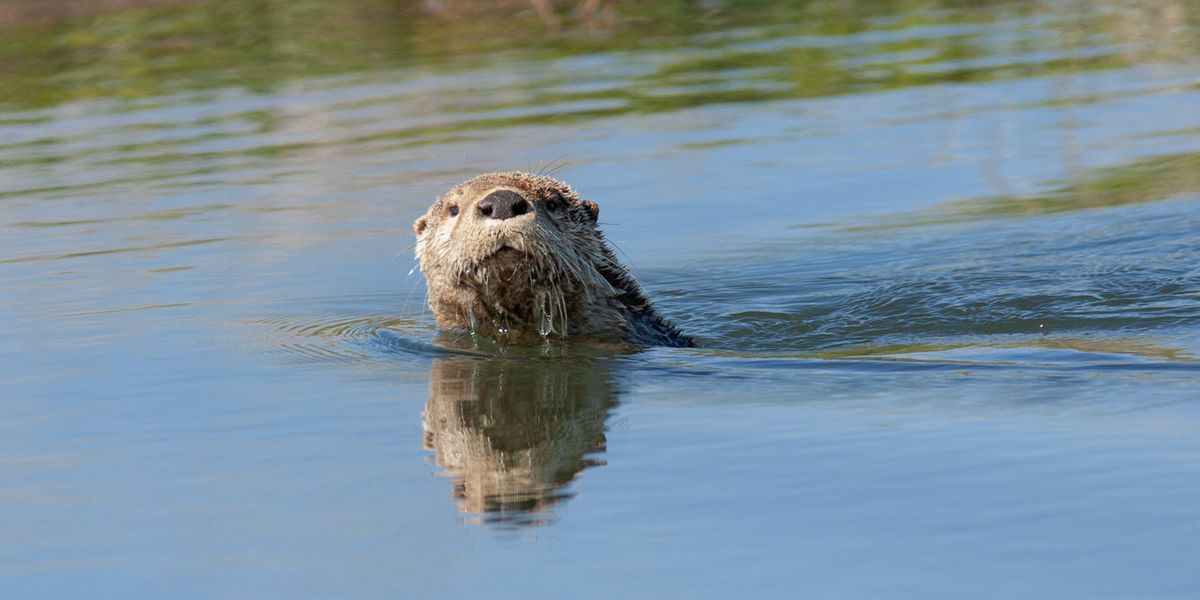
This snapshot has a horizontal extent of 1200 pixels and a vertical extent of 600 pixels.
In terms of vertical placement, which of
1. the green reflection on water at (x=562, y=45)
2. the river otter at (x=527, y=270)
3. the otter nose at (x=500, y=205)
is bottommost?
the river otter at (x=527, y=270)

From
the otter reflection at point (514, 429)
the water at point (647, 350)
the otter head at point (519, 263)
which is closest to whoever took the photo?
the water at point (647, 350)

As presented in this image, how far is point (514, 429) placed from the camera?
602 centimetres

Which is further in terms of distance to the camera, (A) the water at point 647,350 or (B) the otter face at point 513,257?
(B) the otter face at point 513,257

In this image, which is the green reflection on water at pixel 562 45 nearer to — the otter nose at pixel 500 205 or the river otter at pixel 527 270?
the river otter at pixel 527 270

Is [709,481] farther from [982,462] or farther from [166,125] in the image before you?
[166,125]

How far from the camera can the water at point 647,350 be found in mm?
4605

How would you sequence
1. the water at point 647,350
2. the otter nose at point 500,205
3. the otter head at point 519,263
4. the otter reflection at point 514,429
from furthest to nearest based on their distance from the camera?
1. the otter head at point 519,263
2. the otter nose at point 500,205
3. the otter reflection at point 514,429
4. the water at point 647,350

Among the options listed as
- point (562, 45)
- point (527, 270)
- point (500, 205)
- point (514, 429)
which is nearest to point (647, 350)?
point (527, 270)

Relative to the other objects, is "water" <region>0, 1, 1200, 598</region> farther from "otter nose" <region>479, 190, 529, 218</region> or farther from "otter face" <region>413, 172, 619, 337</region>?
"otter nose" <region>479, 190, 529, 218</region>

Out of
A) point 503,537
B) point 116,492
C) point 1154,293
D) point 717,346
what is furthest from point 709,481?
point 1154,293

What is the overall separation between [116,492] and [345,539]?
99 centimetres

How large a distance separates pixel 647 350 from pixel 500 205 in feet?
3.08

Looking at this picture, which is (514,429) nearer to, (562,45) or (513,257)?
(513,257)

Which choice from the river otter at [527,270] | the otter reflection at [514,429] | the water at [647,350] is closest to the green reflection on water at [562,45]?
the water at [647,350]
